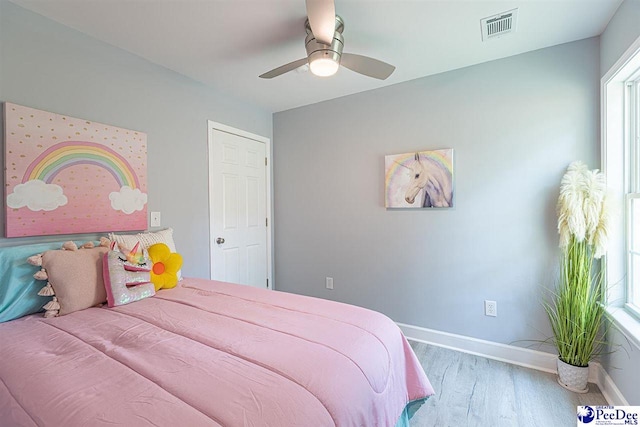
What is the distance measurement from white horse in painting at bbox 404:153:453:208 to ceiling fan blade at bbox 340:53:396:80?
40.5 inches

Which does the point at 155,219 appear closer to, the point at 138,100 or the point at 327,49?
the point at 138,100

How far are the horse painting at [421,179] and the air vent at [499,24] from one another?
876 millimetres

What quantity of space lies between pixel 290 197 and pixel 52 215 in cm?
213

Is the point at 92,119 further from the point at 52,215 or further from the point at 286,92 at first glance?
the point at 286,92

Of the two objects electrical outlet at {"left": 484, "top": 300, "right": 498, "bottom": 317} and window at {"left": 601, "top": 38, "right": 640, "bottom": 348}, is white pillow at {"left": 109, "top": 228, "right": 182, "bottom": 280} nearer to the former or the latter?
electrical outlet at {"left": 484, "top": 300, "right": 498, "bottom": 317}

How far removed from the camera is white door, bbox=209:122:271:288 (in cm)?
281

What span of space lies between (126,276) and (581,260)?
9.41ft

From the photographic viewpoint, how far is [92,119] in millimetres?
1939

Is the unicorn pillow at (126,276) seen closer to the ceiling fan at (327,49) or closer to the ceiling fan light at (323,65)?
the ceiling fan at (327,49)

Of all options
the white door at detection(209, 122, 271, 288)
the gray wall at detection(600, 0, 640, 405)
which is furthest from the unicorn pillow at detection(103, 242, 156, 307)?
the gray wall at detection(600, 0, 640, 405)

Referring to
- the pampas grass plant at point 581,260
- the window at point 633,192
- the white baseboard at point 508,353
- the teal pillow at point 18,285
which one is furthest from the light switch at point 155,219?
the window at point 633,192

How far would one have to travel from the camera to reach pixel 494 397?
1.86 m

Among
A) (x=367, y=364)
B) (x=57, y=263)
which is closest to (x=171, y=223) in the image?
(x=57, y=263)

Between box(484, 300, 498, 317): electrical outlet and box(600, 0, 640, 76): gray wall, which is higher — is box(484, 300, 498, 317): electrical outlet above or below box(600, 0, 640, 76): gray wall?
below
